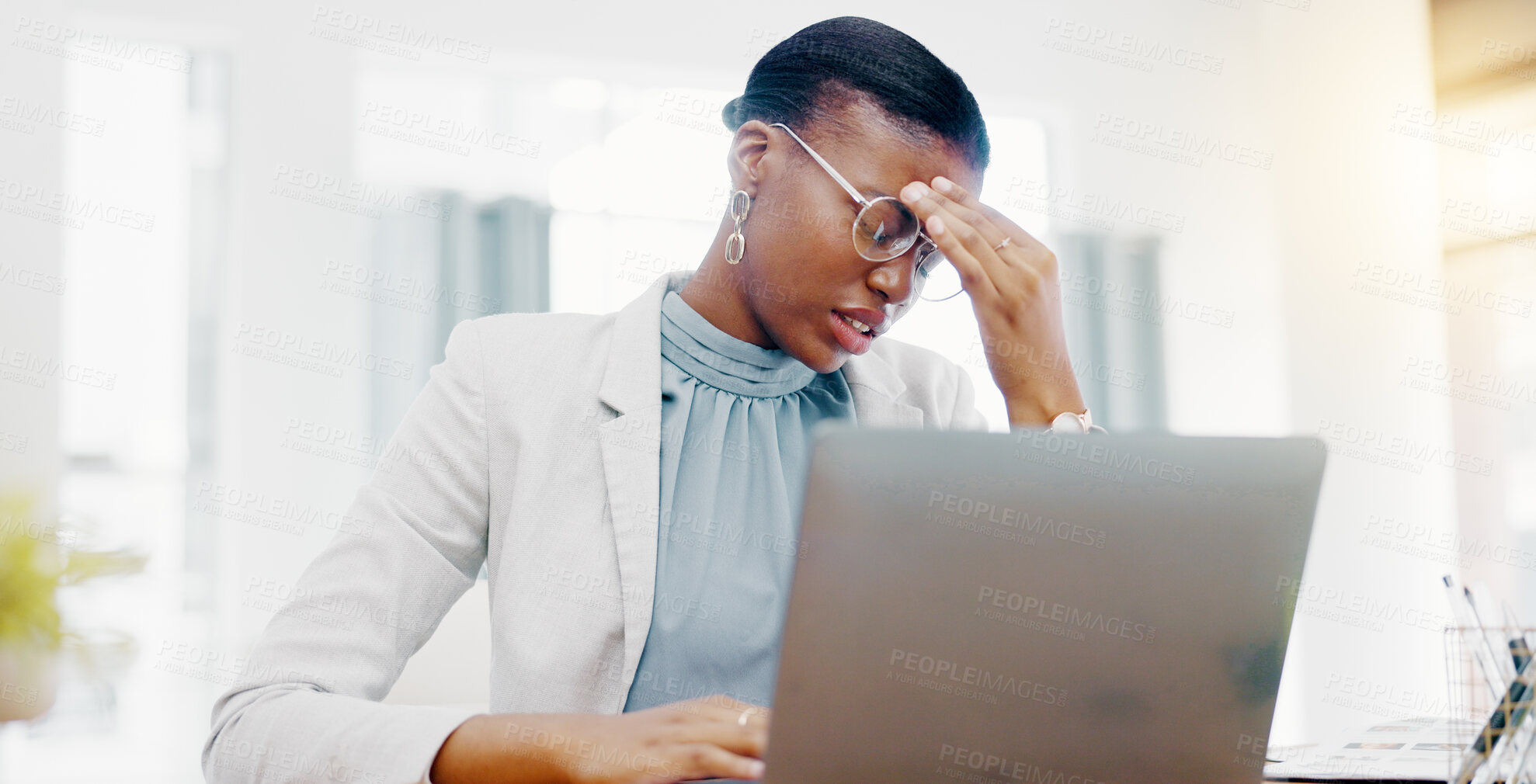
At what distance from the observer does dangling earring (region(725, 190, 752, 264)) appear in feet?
3.82

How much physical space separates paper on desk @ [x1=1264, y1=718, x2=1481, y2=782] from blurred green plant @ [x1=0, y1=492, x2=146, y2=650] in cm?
266

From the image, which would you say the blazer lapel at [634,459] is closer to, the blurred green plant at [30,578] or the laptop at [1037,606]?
the laptop at [1037,606]

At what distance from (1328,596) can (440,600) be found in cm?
365

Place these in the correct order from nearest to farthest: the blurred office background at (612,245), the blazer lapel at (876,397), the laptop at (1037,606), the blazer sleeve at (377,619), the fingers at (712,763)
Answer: the laptop at (1037,606) → the fingers at (712,763) → the blazer sleeve at (377,619) → the blazer lapel at (876,397) → the blurred office background at (612,245)

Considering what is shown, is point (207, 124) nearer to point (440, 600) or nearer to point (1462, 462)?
point (440, 600)

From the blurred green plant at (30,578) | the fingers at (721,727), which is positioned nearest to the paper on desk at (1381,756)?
the fingers at (721,727)

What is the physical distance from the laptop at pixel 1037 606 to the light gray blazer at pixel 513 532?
A: 513 millimetres

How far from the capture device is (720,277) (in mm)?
1217

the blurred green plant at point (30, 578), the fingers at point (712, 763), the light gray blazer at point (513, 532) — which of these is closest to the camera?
the fingers at point (712, 763)

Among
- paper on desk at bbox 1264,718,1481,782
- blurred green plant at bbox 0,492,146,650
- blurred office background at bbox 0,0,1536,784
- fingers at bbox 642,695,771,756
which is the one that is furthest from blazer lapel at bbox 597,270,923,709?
blurred office background at bbox 0,0,1536,784

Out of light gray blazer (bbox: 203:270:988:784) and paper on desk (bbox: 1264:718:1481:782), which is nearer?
paper on desk (bbox: 1264:718:1481:782)

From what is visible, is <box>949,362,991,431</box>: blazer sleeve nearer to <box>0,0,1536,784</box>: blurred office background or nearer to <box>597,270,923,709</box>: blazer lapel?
<box>597,270,923,709</box>: blazer lapel

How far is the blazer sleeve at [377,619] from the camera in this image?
31.1 inches

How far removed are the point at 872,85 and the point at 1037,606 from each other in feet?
2.20
